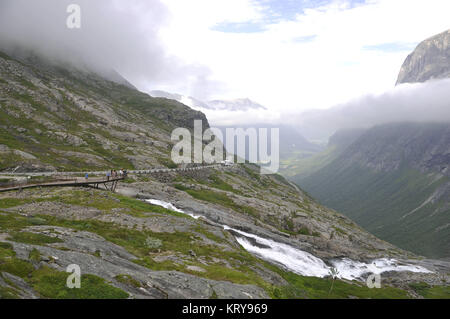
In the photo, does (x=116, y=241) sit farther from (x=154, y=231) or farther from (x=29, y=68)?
(x=29, y=68)

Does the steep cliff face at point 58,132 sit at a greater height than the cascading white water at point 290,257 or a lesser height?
greater

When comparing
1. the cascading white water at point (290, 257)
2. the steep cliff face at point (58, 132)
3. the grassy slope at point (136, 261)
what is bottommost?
the cascading white water at point (290, 257)

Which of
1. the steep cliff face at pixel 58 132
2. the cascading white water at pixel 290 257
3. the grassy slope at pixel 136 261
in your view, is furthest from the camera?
the steep cliff face at pixel 58 132

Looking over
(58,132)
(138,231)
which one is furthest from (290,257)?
(58,132)

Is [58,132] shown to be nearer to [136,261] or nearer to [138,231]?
[138,231]

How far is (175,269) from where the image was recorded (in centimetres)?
3847

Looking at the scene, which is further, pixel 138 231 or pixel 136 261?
pixel 138 231

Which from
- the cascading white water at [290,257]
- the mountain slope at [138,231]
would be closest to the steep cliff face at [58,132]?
the mountain slope at [138,231]

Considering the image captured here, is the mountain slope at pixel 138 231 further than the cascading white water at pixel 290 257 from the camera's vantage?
No

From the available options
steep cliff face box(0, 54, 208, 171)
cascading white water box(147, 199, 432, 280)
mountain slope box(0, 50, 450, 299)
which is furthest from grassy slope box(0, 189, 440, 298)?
steep cliff face box(0, 54, 208, 171)

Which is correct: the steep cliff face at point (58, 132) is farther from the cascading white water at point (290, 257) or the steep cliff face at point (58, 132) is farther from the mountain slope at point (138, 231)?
the cascading white water at point (290, 257)

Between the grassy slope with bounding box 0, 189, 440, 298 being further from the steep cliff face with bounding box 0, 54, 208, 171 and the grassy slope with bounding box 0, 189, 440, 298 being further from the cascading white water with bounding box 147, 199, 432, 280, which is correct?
the steep cliff face with bounding box 0, 54, 208, 171

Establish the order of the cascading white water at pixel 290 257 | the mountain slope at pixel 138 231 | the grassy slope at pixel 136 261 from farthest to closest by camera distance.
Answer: the cascading white water at pixel 290 257, the mountain slope at pixel 138 231, the grassy slope at pixel 136 261

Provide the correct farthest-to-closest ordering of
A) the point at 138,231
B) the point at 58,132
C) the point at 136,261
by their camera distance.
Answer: the point at 58,132
the point at 138,231
the point at 136,261
